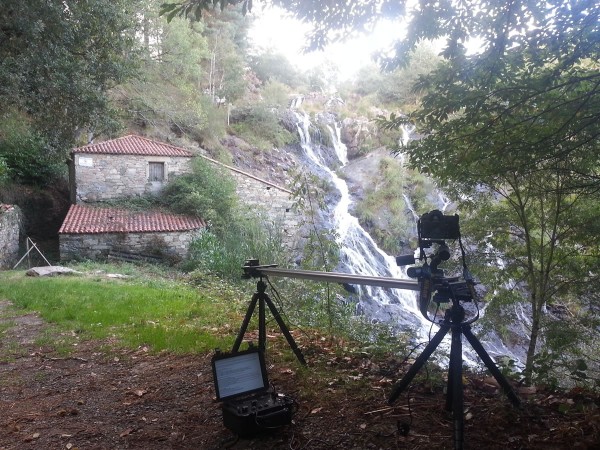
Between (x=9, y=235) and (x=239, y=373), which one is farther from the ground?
(x=9, y=235)

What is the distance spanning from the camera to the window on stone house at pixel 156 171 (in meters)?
18.8

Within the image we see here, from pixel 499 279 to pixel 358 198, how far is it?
48.1ft

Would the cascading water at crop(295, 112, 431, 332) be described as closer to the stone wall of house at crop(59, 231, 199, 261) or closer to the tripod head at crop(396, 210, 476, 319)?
the tripod head at crop(396, 210, 476, 319)

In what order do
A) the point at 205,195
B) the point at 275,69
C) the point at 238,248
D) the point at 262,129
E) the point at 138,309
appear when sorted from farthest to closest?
1. the point at 275,69
2. the point at 262,129
3. the point at 205,195
4. the point at 238,248
5. the point at 138,309

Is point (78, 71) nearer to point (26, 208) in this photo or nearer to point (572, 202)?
point (572, 202)

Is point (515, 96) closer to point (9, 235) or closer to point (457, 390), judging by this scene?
point (457, 390)

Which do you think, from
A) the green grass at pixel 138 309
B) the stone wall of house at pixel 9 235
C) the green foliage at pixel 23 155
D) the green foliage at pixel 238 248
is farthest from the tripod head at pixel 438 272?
the green foliage at pixel 23 155

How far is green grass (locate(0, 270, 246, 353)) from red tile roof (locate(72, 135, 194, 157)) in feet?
28.2

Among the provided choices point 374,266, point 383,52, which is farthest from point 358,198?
point 383,52

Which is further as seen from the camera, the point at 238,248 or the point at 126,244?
the point at 126,244

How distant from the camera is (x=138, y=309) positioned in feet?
23.3

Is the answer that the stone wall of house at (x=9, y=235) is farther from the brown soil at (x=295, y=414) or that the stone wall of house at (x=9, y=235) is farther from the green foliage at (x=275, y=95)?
the green foliage at (x=275, y=95)

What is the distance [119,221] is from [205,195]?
341cm

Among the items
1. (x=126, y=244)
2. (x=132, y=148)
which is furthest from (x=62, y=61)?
(x=132, y=148)
